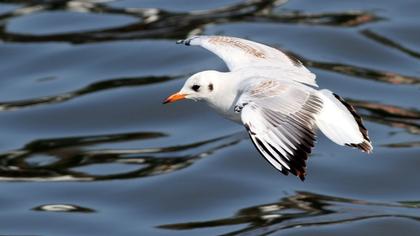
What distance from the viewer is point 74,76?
17.8 m

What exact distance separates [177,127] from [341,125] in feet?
18.5

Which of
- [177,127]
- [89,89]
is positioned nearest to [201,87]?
[177,127]

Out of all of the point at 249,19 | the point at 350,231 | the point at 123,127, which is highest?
the point at 249,19

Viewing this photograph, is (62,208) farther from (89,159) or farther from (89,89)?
(89,89)

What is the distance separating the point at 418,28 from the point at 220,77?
290 inches

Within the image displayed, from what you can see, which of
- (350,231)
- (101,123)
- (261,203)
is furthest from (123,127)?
(350,231)

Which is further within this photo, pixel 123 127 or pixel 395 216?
pixel 123 127

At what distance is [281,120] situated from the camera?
1034 cm

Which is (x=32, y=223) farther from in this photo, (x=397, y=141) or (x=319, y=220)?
(x=397, y=141)

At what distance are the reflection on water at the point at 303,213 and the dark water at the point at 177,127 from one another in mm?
22

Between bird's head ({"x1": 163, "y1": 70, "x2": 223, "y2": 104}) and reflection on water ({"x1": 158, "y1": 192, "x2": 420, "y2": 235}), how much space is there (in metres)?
2.04

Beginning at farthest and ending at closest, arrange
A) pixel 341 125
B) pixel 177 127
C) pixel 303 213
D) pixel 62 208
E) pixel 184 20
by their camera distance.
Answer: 1. pixel 184 20
2. pixel 177 127
3. pixel 62 208
4. pixel 303 213
5. pixel 341 125

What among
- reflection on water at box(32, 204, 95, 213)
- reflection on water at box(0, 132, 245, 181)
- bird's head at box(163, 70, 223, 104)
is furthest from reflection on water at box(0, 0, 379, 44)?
bird's head at box(163, 70, 223, 104)

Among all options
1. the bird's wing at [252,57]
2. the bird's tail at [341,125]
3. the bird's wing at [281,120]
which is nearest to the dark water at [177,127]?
the bird's wing at [252,57]
